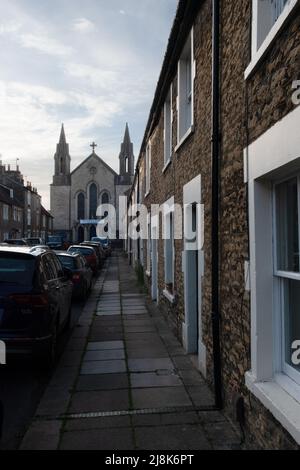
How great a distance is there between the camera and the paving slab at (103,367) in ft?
22.5

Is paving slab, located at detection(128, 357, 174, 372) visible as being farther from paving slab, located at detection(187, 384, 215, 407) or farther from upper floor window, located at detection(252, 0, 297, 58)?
upper floor window, located at detection(252, 0, 297, 58)

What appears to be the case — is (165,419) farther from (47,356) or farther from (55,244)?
(55,244)

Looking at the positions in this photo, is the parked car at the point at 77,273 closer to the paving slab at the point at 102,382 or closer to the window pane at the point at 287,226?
the paving slab at the point at 102,382

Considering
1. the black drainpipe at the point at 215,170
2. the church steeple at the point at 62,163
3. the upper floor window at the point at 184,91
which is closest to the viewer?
the black drainpipe at the point at 215,170

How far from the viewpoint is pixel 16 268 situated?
673 cm

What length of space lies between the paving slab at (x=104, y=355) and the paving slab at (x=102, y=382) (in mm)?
958

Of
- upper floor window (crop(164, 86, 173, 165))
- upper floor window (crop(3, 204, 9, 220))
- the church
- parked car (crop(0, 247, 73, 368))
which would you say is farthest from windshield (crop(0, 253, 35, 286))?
the church

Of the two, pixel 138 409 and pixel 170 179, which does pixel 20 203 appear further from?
pixel 138 409

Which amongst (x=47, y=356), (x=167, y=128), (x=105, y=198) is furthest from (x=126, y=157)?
(x=47, y=356)

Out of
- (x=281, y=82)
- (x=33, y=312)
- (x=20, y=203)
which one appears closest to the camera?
(x=281, y=82)

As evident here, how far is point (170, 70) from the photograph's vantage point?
32.0ft

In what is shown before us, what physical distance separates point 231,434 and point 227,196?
2376 millimetres

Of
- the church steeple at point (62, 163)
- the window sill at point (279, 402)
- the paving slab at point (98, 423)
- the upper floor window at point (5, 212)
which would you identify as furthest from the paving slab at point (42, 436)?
the church steeple at point (62, 163)
